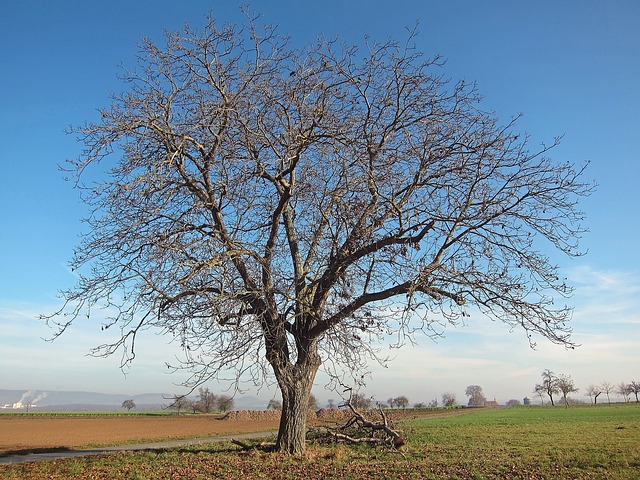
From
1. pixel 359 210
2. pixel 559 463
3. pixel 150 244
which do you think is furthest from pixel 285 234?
pixel 559 463

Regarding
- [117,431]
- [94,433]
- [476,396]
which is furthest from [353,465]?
[476,396]

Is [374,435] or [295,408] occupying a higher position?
[295,408]

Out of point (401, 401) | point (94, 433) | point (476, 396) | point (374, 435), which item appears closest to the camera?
point (374, 435)

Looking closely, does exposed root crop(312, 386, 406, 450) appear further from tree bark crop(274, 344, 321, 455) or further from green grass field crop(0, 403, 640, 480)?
tree bark crop(274, 344, 321, 455)

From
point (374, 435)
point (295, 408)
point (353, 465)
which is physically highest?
point (295, 408)

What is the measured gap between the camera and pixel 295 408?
13.3 metres

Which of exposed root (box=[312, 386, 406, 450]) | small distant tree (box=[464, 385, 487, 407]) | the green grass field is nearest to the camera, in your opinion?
the green grass field

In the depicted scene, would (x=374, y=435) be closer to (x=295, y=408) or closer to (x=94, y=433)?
(x=295, y=408)

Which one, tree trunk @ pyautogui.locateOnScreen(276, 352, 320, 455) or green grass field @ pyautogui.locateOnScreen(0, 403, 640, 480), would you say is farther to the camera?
tree trunk @ pyautogui.locateOnScreen(276, 352, 320, 455)

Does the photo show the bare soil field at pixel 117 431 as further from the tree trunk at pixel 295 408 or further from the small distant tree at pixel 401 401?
the small distant tree at pixel 401 401

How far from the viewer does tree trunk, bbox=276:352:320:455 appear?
1323 centimetres

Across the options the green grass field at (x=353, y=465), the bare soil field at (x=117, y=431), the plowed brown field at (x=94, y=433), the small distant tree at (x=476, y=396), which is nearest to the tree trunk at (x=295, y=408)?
the green grass field at (x=353, y=465)

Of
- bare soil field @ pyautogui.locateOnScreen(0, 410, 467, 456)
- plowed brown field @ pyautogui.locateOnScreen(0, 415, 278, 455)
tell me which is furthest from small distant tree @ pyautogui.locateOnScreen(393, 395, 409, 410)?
plowed brown field @ pyautogui.locateOnScreen(0, 415, 278, 455)

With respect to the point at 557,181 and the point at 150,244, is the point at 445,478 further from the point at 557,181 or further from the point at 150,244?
the point at 150,244
